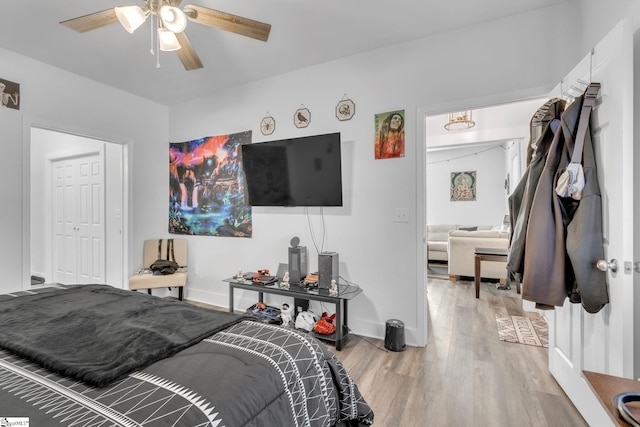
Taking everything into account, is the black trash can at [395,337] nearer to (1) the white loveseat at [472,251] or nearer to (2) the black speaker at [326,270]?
(2) the black speaker at [326,270]

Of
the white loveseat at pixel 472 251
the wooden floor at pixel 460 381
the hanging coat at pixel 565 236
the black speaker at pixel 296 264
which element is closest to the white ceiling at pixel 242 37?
the hanging coat at pixel 565 236

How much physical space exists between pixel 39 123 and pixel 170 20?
2.27 m

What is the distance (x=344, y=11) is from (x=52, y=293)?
263 centimetres

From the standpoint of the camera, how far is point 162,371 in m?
0.93

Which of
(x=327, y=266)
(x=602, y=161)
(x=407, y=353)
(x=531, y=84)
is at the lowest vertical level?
(x=407, y=353)

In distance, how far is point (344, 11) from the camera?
2.25 m

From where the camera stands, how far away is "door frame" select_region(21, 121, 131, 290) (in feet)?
9.27

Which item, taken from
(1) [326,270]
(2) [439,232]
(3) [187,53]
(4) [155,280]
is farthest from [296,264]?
(2) [439,232]

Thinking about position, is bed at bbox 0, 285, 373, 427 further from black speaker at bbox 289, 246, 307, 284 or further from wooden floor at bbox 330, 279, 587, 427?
black speaker at bbox 289, 246, 307, 284

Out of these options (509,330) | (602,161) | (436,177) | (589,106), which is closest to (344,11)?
(589,106)

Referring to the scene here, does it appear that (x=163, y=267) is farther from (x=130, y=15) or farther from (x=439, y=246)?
(x=439, y=246)

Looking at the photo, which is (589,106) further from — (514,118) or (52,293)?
(514,118)

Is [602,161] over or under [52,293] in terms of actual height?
over

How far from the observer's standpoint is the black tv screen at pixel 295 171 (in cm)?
280
